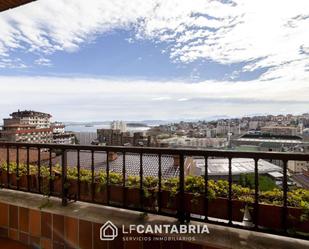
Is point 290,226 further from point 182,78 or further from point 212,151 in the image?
point 182,78

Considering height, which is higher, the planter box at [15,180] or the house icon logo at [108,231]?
the planter box at [15,180]

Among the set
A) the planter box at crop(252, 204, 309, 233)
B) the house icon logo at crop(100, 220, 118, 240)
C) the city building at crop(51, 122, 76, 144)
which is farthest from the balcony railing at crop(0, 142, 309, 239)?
the city building at crop(51, 122, 76, 144)

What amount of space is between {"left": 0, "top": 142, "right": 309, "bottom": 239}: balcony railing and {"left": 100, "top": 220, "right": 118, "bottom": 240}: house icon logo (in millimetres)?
237

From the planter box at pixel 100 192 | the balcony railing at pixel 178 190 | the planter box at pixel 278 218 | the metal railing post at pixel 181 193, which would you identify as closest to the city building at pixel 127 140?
the balcony railing at pixel 178 190

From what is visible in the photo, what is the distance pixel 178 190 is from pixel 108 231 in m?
0.59

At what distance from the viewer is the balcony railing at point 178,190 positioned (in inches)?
65.5

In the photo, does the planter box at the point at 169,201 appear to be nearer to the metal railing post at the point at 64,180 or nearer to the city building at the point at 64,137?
the metal railing post at the point at 64,180

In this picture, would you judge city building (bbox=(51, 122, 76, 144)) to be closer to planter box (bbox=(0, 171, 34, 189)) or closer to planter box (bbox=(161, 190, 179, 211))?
planter box (bbox=(0, 171, 34, 189))

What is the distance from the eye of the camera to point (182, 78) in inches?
761

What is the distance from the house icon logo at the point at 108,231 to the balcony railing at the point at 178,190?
0.24 meters

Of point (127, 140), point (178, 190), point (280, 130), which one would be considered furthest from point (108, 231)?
point (280, 130)

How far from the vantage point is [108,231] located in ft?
5.99

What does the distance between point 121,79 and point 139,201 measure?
15578 millimetres

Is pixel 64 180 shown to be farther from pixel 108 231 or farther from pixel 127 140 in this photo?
pixel 127 140
